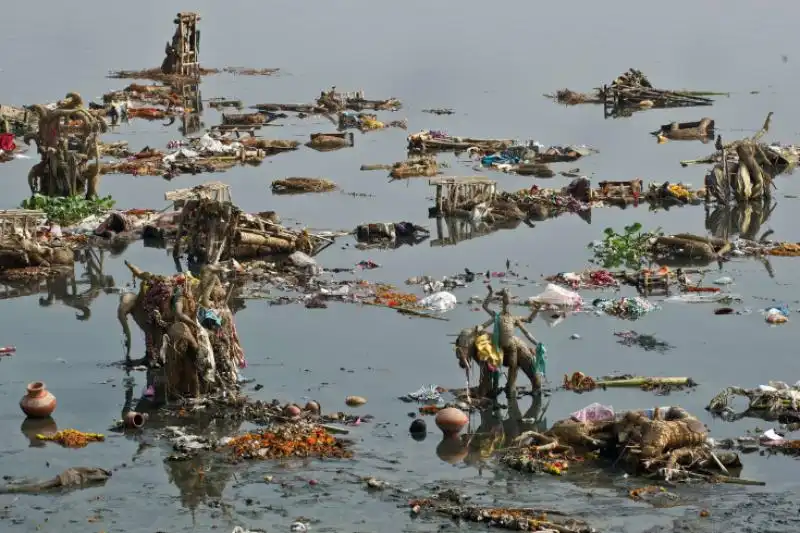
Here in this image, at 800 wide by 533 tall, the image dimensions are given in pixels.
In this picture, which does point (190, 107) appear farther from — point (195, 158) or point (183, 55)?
point (195, 158)

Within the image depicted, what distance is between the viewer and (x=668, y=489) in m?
22.6

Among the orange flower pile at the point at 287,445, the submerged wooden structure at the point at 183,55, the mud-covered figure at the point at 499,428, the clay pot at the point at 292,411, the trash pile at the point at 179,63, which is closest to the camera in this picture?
the orange flower pile at the point at 287,445

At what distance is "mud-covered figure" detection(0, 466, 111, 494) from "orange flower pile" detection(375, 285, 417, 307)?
437 inches

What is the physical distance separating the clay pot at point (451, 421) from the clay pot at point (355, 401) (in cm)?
203

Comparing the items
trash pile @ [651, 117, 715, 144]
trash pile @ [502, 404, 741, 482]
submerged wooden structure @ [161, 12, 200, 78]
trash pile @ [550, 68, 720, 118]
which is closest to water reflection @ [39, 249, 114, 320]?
trash pile @ [502, 404, 741, 482]

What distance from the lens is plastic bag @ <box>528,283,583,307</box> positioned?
108 feet

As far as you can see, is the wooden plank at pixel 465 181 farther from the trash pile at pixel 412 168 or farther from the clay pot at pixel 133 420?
the clay pot at pixel 133 420

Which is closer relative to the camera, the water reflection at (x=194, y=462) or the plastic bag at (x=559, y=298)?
the water reflection at (x=194, y=462)

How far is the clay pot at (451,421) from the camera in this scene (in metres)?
25.0

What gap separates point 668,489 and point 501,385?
515 cm

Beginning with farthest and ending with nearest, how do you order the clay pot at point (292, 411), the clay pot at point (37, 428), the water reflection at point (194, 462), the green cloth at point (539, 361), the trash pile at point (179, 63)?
Result: 1. the trash pile at point (179, 63)
2. the green cloth at point (539, 361)
3. the clay pot at point (292, 411)
4. the clay pot at point (37, 428)
5. the water reflection at point (194, 462)

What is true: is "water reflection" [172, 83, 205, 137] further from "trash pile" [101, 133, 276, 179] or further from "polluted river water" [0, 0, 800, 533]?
"trash pile" [101, 133, 276, 179]

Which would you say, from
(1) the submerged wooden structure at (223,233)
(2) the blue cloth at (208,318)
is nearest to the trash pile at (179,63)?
(1) the submerged wooden structure at (223,233)

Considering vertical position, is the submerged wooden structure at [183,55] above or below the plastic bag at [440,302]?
above
